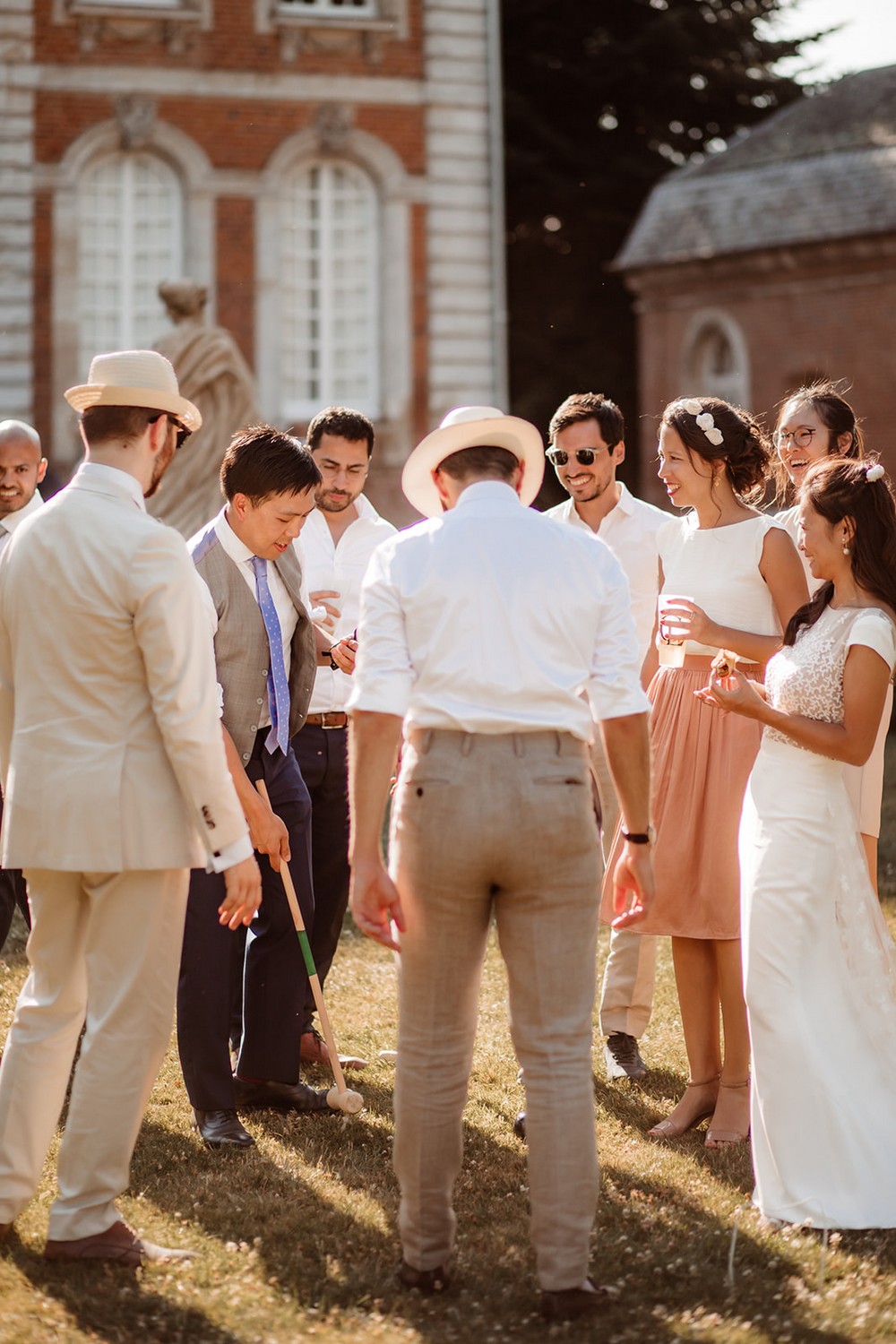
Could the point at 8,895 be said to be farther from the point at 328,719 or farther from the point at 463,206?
the point at 463,206

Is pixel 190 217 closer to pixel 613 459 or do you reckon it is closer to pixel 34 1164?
pixel 613 459

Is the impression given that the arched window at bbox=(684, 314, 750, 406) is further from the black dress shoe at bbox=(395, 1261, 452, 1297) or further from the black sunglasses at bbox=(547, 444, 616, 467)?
the black dress shoe at bbox=(395, 1261, 452, 1297)

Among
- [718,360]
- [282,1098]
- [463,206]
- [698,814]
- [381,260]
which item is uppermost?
[463,206]

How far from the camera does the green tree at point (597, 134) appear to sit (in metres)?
30.1

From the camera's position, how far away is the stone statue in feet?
48.6

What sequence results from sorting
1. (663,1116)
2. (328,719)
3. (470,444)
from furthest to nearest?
(328,719), (663,1116), (470,444)

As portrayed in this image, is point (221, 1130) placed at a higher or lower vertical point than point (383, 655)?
lower

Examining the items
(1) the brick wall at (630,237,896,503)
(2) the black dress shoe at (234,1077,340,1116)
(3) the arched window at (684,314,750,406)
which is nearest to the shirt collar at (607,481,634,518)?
(2) the black dress shoe at (234,1077,340,1116)

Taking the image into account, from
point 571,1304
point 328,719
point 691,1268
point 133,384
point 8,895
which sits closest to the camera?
point 571,1304

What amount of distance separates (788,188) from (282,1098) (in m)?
24.3

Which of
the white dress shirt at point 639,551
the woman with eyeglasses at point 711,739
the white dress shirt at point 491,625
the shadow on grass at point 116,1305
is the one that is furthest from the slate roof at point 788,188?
the shadow on grass at point 116,1305

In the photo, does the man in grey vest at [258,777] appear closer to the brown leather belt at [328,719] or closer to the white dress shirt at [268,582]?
the white dress shirt at [268,582]

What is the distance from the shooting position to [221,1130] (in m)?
5.66

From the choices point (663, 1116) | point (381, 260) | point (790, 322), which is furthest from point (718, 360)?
point (663, 1116)
